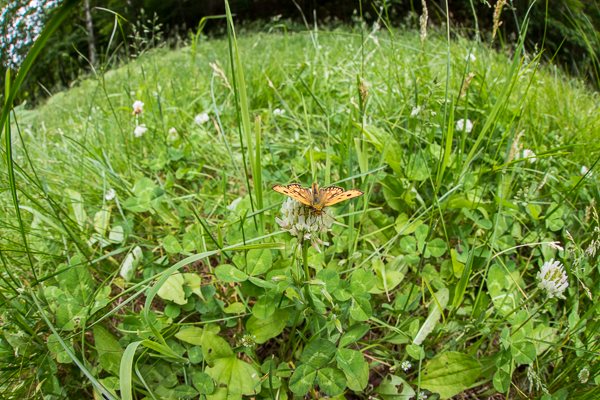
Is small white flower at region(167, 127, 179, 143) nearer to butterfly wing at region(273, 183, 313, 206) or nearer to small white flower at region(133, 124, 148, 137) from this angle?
small white flower at region(133, 124, 148, 137)

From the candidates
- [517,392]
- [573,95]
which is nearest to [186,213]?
[517,392]

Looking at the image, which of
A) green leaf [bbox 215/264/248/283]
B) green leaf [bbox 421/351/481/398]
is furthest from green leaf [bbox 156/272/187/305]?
green leaf [bbox 421/351/481/398]

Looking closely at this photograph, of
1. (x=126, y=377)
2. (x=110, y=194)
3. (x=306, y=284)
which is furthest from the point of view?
(x=110, y=194)

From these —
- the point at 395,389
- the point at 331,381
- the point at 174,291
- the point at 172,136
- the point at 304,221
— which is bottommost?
the point at 395,389

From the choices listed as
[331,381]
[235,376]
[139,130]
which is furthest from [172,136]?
[331,381]

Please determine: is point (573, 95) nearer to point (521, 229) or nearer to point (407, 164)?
point (521, 229)

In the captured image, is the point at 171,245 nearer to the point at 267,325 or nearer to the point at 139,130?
the point at 267,325
